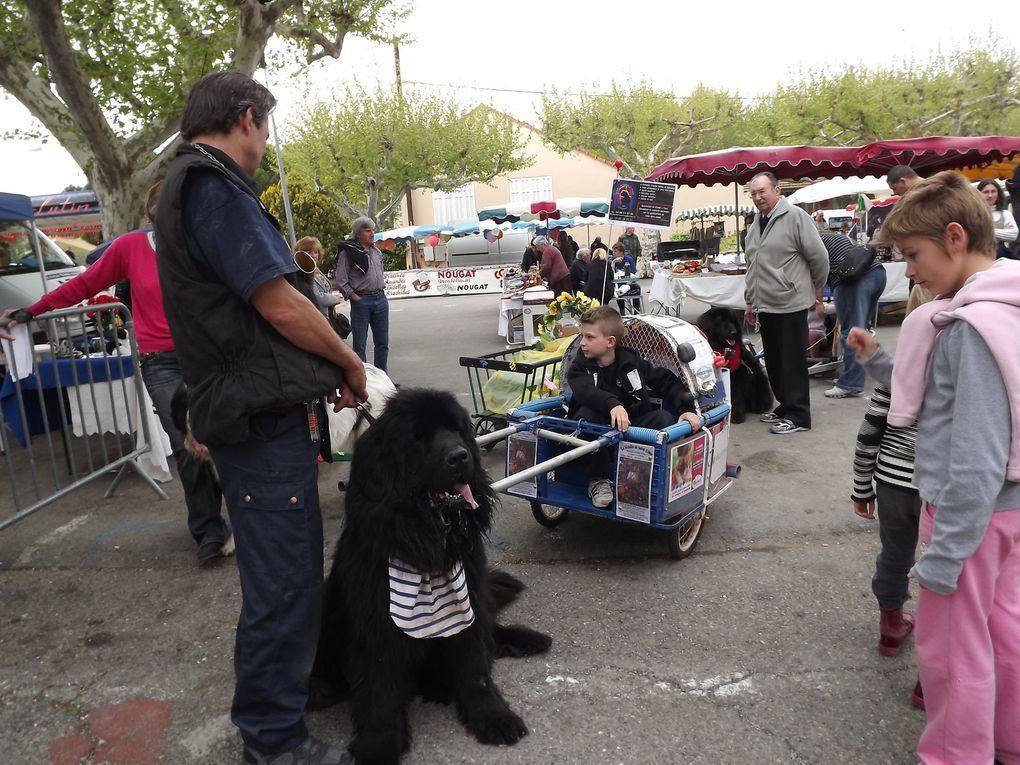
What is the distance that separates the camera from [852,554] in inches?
157

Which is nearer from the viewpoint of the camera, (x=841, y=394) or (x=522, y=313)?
(x=841, y=394)

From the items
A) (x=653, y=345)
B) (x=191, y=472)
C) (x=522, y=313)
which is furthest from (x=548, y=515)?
(x=522, y=313)

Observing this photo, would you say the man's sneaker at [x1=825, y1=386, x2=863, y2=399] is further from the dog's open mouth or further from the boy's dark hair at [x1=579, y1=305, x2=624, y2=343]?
the dog's open mouth

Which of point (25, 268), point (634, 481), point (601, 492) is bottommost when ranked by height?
point (601, 492)

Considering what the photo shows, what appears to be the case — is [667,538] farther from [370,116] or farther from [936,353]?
[370,116]

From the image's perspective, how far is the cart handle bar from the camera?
301cm

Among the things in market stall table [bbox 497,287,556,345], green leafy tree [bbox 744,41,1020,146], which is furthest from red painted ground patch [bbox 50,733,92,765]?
green leafy tree [bbox 744,41,1020,146]

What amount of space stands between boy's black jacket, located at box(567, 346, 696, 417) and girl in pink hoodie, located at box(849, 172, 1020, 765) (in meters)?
1.93

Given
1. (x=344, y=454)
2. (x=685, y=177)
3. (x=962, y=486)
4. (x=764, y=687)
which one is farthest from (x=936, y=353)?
(x=685, y=177)

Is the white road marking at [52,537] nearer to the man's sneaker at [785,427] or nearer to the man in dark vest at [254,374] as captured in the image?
the man in dark vest at [254,374]

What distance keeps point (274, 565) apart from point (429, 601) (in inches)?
20.3

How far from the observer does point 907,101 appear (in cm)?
3334

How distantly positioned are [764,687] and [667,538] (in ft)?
4.53

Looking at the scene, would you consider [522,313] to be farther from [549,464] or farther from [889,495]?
[889,495]
